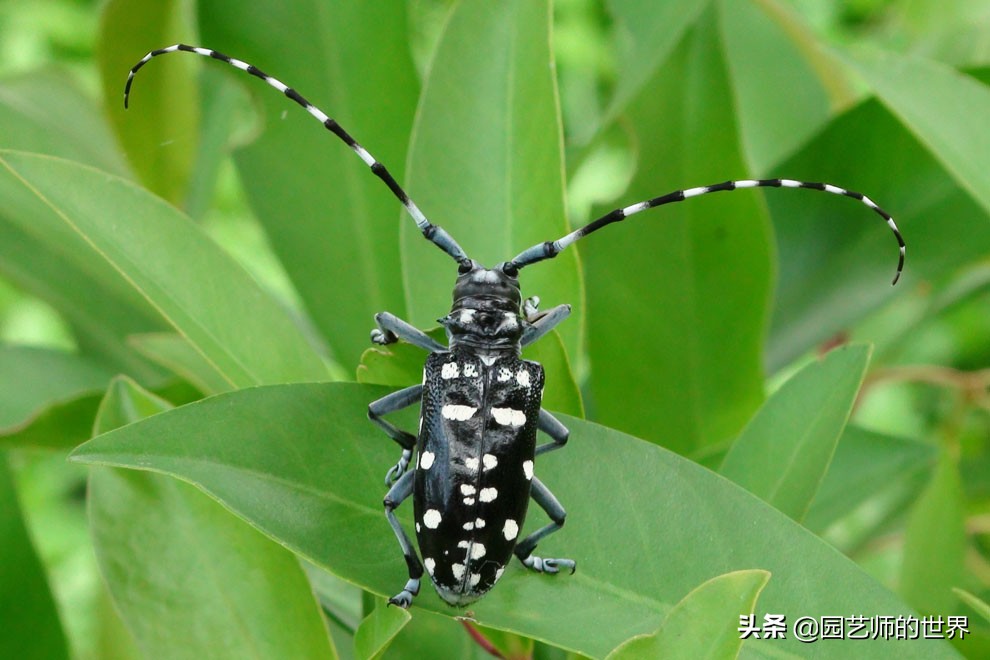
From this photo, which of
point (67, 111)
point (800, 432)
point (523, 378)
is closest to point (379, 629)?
point (523, 378)

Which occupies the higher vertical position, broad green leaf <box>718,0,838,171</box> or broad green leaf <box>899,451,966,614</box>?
broad green leaf <box>718,0,838,171</box>

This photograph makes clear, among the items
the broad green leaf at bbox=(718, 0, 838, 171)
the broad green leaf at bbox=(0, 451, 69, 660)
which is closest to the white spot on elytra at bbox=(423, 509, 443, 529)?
the broad green leaf at bbox=(0, 451, 69, 660)

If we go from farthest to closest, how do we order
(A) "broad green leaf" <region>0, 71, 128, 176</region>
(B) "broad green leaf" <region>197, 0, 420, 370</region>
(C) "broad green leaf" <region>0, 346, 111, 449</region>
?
(A) "broad green leaf" <region>0, 71, 128, 176</region> → (B) "broad green leaf" <region>197, 0, 420, 370</region> → (C) "broad green leaf" <region>0, 346, 111, 449</region>

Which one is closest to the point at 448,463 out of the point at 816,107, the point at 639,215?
the point at 639,215

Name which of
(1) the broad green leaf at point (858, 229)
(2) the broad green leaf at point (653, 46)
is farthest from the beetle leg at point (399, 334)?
(1) the broad green leaf at point (858, 229)

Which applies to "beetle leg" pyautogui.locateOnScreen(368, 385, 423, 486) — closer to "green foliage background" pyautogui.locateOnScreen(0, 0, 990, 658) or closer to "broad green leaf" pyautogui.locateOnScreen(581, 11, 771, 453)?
"green foliage background" pyautogui.locateOnScreen(0, 0, 990, 658)
